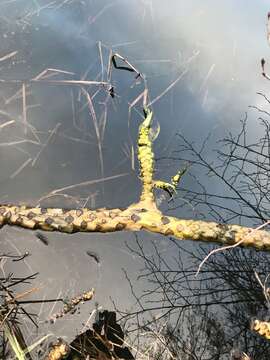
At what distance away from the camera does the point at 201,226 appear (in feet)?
9.55

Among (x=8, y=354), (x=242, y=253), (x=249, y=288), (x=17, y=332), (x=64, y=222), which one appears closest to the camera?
(x=17, y=332)

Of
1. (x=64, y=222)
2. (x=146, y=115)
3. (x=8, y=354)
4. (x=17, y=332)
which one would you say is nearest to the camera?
(x=17, y=332)

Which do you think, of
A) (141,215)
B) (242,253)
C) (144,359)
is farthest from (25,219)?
(242,253)

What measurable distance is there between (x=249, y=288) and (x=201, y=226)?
2468mm

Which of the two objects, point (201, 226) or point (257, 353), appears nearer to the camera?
point (201, 226)

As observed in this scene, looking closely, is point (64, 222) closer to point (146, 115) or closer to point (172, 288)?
point (146, 115)

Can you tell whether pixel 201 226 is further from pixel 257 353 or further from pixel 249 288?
pixel 257 353

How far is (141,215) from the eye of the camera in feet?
9.89

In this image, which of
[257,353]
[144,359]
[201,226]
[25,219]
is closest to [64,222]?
[25,219]

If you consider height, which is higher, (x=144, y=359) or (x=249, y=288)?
(x=249, y=288)

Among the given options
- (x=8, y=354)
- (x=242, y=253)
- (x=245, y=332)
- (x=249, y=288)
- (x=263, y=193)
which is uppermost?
(x=263, y=193)

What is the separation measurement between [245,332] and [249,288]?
2.27ft

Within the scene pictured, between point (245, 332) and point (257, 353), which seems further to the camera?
point (245, 332)

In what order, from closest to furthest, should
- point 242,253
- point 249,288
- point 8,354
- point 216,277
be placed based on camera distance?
point 8,354
point 249,288
point 216,277
point 242,253
